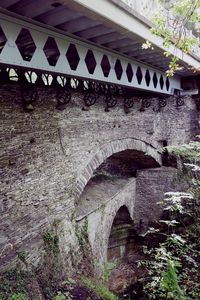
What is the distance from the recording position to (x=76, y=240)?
5277 millimetres

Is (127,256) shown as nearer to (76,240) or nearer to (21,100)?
(76,240)

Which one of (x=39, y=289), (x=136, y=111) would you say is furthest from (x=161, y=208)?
(x=39, y=289)

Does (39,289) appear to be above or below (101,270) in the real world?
above

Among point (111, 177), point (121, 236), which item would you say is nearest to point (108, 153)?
point (111, 177)

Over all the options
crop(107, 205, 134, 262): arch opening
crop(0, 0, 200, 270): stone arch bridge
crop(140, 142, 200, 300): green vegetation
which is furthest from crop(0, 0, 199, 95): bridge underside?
crop(107, 205, 134, 262): arch opening

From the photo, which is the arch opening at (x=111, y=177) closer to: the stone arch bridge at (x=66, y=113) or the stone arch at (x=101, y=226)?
the stone arch bridge at (x=66, y=113)

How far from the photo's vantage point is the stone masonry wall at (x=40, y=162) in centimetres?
397

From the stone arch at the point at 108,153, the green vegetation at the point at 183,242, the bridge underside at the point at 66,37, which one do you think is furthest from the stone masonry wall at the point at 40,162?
the green vegetation at the point at 183,242

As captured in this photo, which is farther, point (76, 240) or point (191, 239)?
point (191, 239)

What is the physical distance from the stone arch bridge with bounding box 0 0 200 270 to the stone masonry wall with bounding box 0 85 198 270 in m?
0.02

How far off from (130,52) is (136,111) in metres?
2.44

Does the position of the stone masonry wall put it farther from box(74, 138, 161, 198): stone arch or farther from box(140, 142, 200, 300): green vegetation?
box(140, 142, 200, 300): green vegetation

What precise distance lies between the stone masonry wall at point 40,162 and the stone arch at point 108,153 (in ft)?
0.39

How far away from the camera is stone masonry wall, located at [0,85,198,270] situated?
3967 mm
